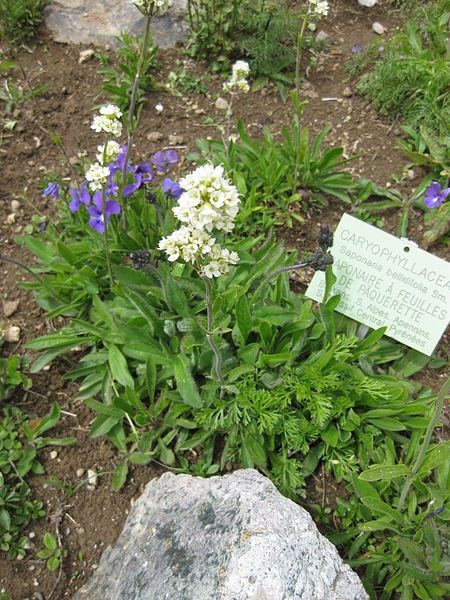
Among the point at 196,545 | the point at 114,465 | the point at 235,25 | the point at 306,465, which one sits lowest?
the point at 114,465

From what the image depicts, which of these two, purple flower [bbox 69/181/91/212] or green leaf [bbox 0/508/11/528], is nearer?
green leaf [bbox 0/508/11/528]

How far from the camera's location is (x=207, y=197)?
1511 millimetres

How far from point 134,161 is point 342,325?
→ 72.3 inches

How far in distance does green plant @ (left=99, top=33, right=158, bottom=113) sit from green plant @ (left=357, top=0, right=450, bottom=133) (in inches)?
61.0

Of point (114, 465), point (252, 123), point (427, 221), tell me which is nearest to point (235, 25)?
point (252, 123)

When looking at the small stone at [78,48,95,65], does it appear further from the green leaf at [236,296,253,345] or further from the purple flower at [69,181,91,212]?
the green leaf at [236,296,253,345]

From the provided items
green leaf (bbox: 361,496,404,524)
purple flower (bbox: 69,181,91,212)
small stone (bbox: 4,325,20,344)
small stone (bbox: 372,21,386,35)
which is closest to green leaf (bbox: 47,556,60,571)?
small stone (bbox: 4,325,20,344)

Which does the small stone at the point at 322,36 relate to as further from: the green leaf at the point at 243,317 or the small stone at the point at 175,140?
the green leaf at the point at 243,317

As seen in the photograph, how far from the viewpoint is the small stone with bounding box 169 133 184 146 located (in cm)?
395

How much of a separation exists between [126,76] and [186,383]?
2.61 metres

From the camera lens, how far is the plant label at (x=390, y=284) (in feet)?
8.20

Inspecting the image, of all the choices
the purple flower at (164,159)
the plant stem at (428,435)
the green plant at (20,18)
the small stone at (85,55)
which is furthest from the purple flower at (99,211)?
the green plant at (20,18)

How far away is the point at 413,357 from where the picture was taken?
9.30 feet

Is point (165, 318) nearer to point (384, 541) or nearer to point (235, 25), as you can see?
point (384, 541)
